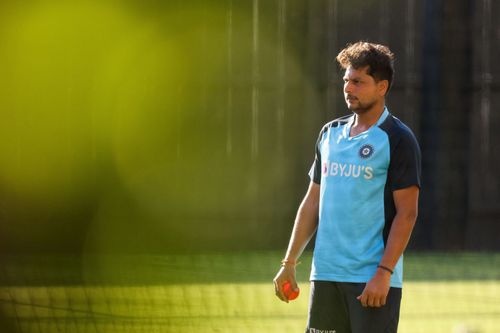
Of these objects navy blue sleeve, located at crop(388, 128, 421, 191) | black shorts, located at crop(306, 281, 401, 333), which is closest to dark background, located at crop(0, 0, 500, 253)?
black shorts, located at crop(306, 281, 401, 333)

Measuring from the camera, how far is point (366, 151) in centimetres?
361

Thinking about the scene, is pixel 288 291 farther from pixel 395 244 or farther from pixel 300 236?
pixel 395 244

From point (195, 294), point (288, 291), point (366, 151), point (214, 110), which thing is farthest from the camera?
point (214, 110)

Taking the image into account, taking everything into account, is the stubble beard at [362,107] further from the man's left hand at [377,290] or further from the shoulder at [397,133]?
the man's left hand at [377,290]

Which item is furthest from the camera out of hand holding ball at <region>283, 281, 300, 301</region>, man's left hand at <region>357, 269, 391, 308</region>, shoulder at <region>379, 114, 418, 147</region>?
hand holding ball at <region>283, 281, 300, 301</region>

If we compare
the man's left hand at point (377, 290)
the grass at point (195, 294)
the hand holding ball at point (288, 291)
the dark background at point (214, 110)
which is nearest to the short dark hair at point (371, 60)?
the man's left hand at point (377, 290)

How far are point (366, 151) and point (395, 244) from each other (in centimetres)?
29

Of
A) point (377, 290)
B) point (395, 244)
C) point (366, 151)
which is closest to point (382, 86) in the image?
point (366, 151)

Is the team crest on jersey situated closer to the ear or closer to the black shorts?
the ear

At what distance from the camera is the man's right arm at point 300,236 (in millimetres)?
3797

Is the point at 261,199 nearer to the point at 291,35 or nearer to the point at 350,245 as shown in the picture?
the point at 291,35

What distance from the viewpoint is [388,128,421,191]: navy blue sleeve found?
11.8 feet

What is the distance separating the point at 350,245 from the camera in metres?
3.64

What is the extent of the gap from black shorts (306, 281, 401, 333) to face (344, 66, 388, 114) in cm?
54
